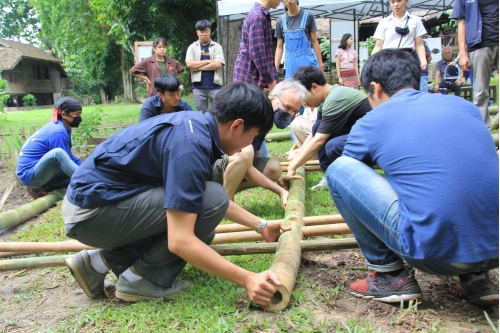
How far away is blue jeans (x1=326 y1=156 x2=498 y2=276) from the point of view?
1870 millimetres

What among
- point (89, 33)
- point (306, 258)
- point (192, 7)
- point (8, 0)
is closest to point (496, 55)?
point (306, 258)

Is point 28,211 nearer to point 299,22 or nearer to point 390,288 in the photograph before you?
point 390,288

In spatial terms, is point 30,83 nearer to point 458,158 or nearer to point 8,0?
point 8,0

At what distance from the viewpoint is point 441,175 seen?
1756 millimetres

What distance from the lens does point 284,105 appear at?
11.8 ft

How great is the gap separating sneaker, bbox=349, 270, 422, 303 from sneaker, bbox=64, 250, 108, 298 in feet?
4.46

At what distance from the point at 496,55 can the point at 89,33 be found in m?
27.9

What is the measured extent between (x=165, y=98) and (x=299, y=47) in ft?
7.53

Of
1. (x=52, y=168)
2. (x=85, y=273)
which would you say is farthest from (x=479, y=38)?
(x=52, y=168)

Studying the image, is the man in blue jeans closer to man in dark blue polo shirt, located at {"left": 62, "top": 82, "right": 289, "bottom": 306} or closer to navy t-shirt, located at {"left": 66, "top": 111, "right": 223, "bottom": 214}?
man in dark blue polo shirt, located at {"left": 62, "top": 82, "right": 289, "bottom": 306}

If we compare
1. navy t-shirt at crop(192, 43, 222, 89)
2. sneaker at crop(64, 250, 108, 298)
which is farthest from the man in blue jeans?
navy t-shirt at crop(192, 43, 222, 89)

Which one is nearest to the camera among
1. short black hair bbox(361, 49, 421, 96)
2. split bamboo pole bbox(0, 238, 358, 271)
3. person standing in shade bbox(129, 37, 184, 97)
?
short black hair bbox(361, 49, 421, 96)

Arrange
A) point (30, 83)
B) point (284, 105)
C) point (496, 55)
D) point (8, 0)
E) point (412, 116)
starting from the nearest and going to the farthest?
point (412, 116)
point (284, 105)
point (496, 55)
point (30, 83)
point (8, 0)

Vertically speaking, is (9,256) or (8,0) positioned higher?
(8,0)
